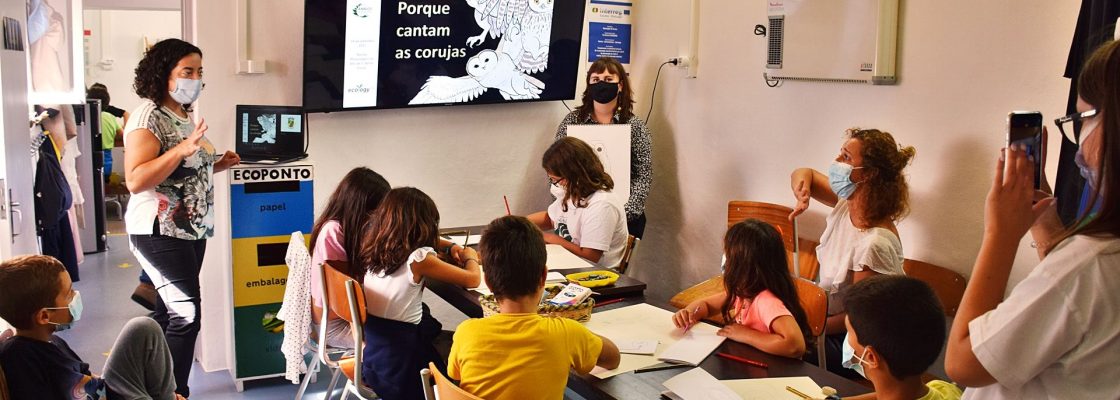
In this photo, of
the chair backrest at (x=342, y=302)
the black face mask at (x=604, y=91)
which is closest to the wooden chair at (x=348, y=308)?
the chair backrest at (x=342, y=302)

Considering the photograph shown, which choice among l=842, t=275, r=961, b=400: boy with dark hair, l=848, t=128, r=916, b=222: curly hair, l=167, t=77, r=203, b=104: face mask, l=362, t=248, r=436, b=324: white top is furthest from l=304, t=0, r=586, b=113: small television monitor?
l=842, t=275, r=961, b=400: boy with dark hair

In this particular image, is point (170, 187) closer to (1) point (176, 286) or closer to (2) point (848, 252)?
(1) point (176, 286)

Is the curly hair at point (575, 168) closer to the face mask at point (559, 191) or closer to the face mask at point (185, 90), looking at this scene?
the face mask at point (559, 191)

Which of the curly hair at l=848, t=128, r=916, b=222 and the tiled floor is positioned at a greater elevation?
the curly hair at l=848, t=128, r=916, b=222

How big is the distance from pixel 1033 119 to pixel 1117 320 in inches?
14.1

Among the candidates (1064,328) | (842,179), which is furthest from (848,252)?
(1064,328)

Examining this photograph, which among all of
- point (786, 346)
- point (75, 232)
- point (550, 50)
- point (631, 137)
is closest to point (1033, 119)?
point (786, 346)

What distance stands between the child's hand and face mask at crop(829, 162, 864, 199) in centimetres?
101

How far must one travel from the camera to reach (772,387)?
2.38m

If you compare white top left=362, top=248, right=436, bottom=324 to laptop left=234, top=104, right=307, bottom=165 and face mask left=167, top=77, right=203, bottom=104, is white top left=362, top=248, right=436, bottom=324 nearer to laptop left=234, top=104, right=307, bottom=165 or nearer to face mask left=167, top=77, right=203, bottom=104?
face mask left=167, top=77, right=203, bottom=104

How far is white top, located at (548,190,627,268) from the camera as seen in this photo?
410 cm

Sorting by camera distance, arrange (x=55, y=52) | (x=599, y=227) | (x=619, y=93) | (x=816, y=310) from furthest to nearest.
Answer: (x=55, y=52) → (x=619, y=93) → (x=599, y=227) → (x=816, y=310)

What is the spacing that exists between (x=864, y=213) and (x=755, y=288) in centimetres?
92

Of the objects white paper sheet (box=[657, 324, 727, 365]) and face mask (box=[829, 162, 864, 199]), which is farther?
face mask (box=[829, 162, 864, 199])
